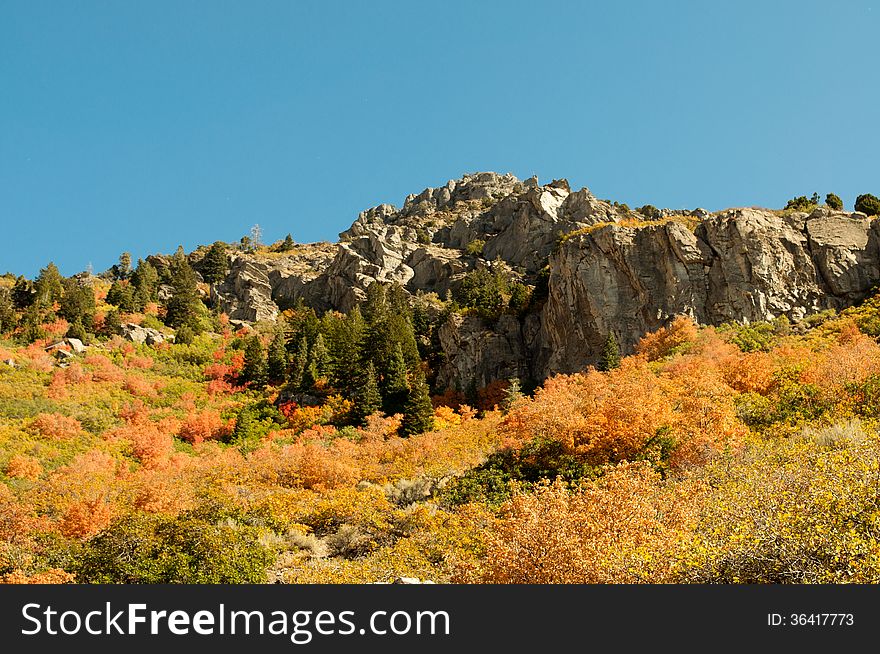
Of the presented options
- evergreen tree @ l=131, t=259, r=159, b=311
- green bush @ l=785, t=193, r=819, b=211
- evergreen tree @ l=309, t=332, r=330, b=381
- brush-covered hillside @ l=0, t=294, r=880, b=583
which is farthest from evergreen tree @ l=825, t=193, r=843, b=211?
evergreen tree @ l=131, t=259, r=159, b=311

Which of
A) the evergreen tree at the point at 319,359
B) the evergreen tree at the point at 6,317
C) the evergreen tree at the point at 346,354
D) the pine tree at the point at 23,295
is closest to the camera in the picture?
the evergreen tree at the point at 346,354

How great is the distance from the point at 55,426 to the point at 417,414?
2330cm

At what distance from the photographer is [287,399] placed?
164ft

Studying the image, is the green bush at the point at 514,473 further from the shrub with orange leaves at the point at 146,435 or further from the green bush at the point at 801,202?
the green bush at the point at 801,202

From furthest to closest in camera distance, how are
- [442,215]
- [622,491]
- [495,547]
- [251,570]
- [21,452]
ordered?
1. [442,215]
2. [21,452]
3. [251,570]
4. [622,491]
5. [495,547]

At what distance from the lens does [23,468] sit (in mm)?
32719

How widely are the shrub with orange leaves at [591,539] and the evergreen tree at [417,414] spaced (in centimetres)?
2709

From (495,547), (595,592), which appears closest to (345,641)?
(595,592)

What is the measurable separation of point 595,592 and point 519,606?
1.03 meters

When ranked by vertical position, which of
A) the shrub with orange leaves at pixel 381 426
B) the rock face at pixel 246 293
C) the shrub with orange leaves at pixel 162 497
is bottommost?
the shrub with orange leaves at pixel 162 497

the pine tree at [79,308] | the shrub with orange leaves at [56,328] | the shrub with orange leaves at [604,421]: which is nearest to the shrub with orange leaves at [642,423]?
the shrub with orange leaves at [604,421]

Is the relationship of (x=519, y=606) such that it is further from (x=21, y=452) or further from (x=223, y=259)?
(x=223, y=259)

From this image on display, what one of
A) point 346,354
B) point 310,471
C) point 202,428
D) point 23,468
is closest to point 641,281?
point 346,354

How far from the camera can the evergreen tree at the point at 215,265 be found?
8386 cm
